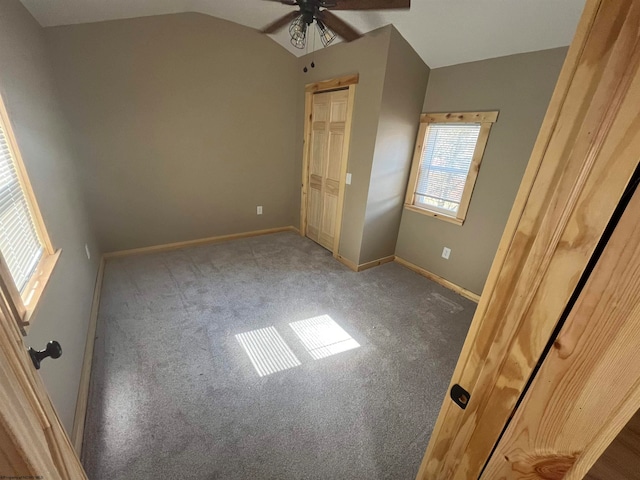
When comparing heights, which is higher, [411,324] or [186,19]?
[186,19]

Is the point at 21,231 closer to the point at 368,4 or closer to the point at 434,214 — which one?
the point at 368,4

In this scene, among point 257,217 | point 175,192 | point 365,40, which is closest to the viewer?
point 365,40

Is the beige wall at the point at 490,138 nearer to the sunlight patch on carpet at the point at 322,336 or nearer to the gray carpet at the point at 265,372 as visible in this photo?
the gray carpet at the point at 265,372

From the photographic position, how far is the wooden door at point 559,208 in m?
0.36

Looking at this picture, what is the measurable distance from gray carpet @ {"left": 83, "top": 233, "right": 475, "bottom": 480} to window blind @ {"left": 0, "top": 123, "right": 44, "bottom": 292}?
2.82 feet

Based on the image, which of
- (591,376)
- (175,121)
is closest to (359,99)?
(175,121)

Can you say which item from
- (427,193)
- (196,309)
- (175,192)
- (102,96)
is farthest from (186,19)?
(427,193)

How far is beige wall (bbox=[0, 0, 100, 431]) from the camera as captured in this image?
1325mm

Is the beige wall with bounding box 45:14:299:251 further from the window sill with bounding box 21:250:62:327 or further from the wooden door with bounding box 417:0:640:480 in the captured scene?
the wooden door with bounding box 417:0:640:480

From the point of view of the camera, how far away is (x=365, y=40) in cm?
263

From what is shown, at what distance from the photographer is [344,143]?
3088mm

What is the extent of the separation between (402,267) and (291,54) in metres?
3.19

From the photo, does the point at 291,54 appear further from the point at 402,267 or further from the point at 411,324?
the point at 411,324

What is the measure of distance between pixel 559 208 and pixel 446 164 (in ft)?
8.83
